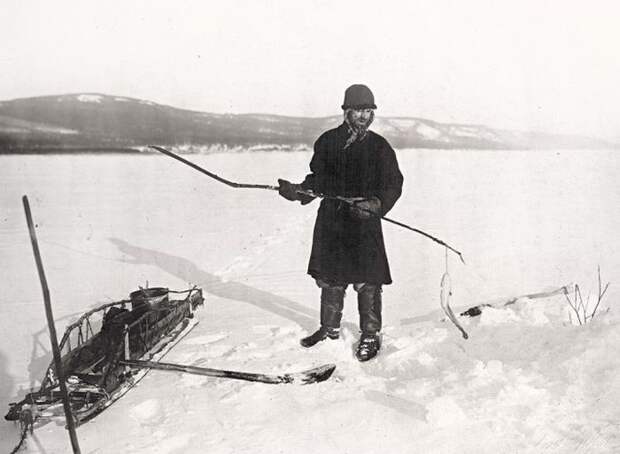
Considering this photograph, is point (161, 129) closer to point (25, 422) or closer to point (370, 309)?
point (370, 309)

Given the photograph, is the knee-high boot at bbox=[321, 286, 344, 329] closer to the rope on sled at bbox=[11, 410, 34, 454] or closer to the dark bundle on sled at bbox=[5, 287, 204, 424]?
the dark bundle on sled at bbox=[5, 287, 204, 424]

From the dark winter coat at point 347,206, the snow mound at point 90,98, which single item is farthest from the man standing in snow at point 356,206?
the snow mound at point 90,98

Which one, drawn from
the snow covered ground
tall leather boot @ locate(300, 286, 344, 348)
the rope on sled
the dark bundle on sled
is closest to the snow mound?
the snow covered ground

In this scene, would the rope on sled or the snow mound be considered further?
the snow mound

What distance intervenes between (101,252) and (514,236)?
7.44 m

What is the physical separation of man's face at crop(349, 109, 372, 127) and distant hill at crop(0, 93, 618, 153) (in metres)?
5.16

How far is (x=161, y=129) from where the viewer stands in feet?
44.5

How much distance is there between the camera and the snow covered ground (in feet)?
9.10

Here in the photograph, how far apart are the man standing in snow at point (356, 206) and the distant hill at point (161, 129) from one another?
5011mm

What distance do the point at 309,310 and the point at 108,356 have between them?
2510 millimetres

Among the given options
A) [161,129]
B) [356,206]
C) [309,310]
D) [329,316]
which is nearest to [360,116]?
[356,206]

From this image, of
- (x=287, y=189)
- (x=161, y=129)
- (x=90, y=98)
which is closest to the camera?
(x=287, y=189)

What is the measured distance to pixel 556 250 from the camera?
8.66 metres

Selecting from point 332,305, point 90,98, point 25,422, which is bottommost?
point 25,422
